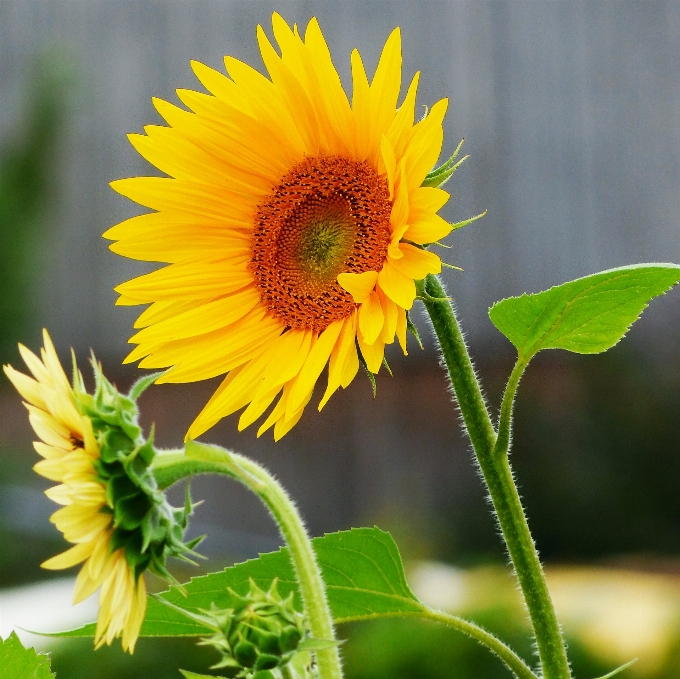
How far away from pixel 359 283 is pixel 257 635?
17cm

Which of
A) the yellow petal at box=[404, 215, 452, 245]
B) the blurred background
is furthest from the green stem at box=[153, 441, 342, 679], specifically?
the blurred background

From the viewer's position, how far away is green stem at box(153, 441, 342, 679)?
1.15 feet

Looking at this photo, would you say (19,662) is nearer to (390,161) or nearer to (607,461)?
(390,161)

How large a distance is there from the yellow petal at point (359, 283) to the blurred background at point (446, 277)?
2297 millimetres

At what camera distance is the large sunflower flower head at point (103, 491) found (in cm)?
32

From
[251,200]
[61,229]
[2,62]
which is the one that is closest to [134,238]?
[251,200]

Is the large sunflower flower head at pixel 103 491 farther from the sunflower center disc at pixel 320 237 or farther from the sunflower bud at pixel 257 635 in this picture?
the sunflower center disc at pixel 320 237

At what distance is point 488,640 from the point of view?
43 centimetres

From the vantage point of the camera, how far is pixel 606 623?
187cm

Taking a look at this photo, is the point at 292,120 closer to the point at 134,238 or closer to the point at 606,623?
the point at 134,238

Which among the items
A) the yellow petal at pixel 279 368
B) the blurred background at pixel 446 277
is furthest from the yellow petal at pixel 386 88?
the blurred background at pixel 446 277

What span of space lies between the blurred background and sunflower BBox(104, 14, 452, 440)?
2.22m

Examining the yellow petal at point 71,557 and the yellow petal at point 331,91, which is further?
the yellow petal at point 331,91

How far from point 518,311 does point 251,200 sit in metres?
0.17
